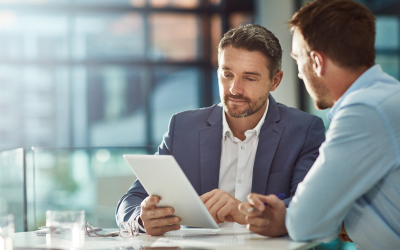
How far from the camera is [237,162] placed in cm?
173

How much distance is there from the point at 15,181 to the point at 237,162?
1485mm

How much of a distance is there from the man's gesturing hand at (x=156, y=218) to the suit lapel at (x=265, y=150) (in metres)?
0.50

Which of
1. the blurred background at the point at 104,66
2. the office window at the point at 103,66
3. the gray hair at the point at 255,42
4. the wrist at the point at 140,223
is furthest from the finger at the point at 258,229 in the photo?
the office window at the point at 103,66

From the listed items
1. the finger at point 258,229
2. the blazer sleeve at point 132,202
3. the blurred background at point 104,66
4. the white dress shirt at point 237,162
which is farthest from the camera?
the blurred background at point 104,66

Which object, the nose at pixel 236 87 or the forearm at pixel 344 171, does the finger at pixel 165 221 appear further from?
Answer: the nose at pixel 236 87

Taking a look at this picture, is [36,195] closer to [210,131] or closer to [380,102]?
[210,131]

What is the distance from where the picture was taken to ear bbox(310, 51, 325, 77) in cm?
118


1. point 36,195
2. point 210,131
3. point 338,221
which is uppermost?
point 210,131

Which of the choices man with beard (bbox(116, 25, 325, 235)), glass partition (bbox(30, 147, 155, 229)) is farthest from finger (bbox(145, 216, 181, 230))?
glass partition (bbox(30, 147, 155, 229))

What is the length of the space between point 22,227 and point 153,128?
332 cm

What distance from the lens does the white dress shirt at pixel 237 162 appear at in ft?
5.52

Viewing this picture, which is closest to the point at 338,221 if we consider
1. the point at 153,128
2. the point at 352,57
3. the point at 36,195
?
the point at 352,57

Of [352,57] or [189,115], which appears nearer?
[352,57]

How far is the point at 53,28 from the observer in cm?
561
